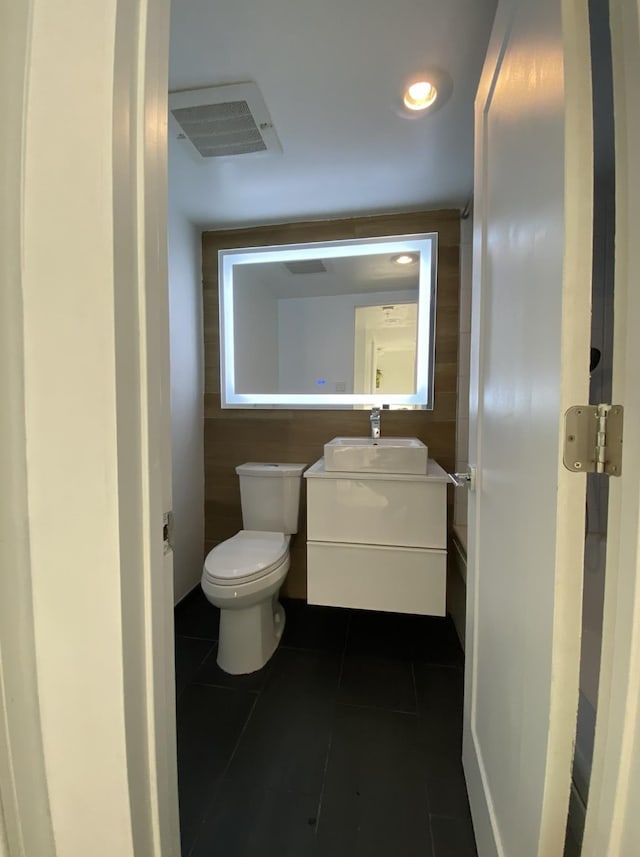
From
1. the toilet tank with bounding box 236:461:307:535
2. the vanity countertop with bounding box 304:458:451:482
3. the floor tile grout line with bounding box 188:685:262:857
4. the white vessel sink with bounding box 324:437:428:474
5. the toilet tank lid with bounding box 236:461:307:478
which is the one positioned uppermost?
the white vessel sink with bounding box 324:437:428:474

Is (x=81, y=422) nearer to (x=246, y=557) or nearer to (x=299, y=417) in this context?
(x=246, y=557)

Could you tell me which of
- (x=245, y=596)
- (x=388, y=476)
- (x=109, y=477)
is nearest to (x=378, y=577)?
(x=388, y=476)

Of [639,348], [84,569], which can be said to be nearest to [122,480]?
[84,569]

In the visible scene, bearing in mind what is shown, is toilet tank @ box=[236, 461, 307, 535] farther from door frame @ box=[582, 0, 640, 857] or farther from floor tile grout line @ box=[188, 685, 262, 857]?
door frame @ box=[582, 0, 640, 857]

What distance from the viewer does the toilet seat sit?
142 centimetres

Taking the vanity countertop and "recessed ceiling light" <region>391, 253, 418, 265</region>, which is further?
"recessed ceiling light" <region>391, 253, 418, 265</region>

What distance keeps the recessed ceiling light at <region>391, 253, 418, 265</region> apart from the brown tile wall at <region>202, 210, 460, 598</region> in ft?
0.36

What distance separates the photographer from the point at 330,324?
2031 mm

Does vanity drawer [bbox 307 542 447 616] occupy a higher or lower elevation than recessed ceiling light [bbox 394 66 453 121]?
lower

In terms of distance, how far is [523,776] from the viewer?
0.63 m

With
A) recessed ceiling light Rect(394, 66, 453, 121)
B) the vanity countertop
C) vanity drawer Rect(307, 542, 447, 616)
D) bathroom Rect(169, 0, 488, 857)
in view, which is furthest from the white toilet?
recessed ceiling light Rect(394, 66, 453, 121)

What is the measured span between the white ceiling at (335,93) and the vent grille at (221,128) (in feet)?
0.16

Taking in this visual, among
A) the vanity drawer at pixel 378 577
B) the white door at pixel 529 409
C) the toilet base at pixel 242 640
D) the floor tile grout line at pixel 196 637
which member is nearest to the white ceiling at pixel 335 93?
the white door at pixel 529 409

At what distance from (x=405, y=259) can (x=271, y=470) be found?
4.45ft
